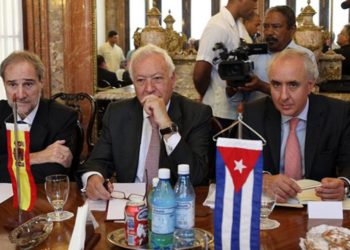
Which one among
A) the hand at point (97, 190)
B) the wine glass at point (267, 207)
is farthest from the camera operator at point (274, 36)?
the wine glass at point (267, 207)

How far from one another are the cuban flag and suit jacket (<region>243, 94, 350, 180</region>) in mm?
1002

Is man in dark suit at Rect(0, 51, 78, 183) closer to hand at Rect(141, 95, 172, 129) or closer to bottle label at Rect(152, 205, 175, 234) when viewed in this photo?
hand at Rect(141, 95, 172, 129)

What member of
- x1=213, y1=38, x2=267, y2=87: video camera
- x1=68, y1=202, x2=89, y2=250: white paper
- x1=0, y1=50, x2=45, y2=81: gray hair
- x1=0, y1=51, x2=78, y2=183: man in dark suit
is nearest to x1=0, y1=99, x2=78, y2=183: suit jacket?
x1=0, y1=51, x2=78, y2=183: man in dark suit

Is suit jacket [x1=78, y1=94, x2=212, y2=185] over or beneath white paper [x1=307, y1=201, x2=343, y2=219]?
over

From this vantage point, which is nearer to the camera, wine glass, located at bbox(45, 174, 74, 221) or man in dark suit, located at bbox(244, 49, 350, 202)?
wine glass, located at bbox(45, 174, 74, 221)

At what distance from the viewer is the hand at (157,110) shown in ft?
6.84

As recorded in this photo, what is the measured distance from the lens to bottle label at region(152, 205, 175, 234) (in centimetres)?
133

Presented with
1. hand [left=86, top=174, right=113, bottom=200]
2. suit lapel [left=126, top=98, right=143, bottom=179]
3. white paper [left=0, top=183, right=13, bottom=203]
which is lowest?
white paper [left=0, top=183, right=13, bottom=203]

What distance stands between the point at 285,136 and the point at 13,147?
3.73 feet

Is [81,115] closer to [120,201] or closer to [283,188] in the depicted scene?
[120,201]

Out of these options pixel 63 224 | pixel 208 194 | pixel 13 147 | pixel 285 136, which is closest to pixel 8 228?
pixel 63 224

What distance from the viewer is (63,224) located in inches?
64.5

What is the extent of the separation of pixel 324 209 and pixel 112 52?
3.90m

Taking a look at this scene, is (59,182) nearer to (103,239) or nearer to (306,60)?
(103,239)
